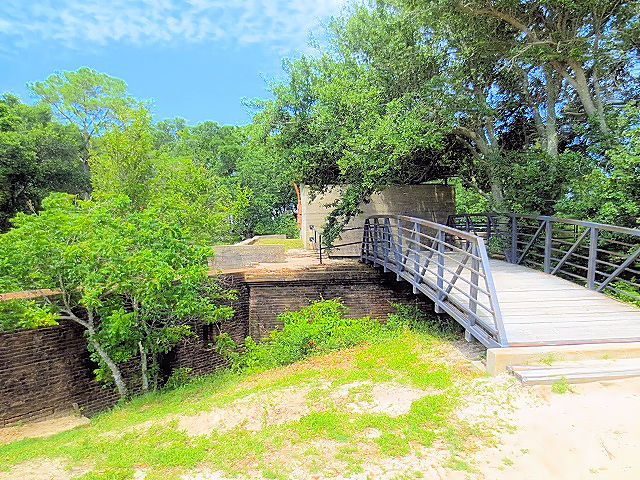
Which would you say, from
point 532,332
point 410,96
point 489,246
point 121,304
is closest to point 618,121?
point 489,246

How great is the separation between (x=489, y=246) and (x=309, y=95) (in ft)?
19.8

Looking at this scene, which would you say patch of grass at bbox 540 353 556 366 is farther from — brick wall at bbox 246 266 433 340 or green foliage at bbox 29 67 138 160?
green foliage at bbox 29 67 138 160

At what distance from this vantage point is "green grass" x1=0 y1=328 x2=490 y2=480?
345 cm

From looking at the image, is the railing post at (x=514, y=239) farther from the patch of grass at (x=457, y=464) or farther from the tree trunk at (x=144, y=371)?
the tree trunk at (x=144, y=371)

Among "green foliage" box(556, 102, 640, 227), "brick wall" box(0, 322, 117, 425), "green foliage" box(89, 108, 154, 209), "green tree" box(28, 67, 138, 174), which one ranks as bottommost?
"brick wall" box(0, 322, 117, 425)

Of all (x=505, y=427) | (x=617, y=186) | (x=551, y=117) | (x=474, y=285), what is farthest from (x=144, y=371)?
(x=551, y=117)

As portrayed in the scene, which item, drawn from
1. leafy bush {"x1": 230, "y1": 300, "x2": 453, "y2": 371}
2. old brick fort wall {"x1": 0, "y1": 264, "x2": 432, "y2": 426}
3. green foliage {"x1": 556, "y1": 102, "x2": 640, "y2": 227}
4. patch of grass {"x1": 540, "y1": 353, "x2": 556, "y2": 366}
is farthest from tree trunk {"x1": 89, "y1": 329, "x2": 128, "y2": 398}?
green foliage {"x1": 556, "y1": 102, "x2": 640, "y2": 227}

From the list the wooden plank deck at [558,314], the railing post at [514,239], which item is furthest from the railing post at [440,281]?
the railing post at [514,239]

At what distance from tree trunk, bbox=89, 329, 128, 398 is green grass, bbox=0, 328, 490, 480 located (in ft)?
4.18

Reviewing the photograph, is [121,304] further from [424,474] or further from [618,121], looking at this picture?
[618,121]

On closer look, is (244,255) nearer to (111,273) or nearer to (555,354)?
(111,273)

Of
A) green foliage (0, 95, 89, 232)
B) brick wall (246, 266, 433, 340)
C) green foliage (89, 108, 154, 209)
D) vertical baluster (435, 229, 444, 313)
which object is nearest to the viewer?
vertical baluster (435, 229, 444, 313)

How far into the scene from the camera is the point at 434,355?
19.2 feet

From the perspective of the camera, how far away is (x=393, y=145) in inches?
350
